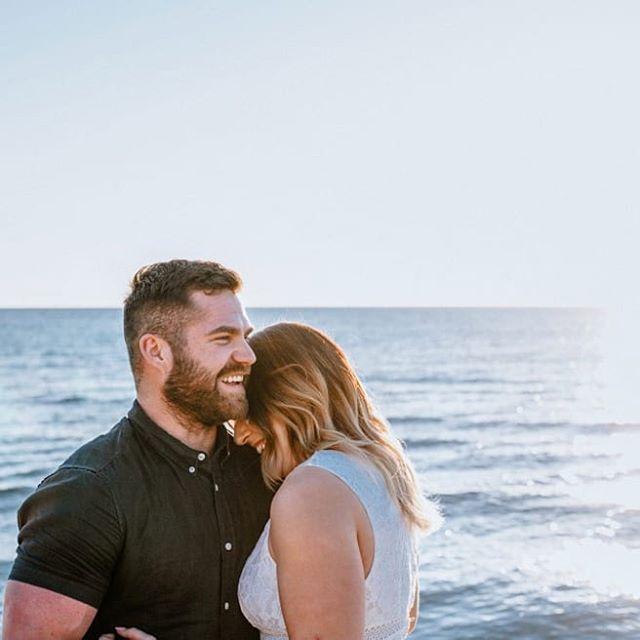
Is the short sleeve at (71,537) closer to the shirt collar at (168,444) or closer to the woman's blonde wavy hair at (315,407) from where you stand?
the shirt collar at (168,444)

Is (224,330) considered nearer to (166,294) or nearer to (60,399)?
(166,294)

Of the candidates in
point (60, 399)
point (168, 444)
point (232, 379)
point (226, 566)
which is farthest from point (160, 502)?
point (60, 399)

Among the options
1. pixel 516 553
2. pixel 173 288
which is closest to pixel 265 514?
pixel 173 288

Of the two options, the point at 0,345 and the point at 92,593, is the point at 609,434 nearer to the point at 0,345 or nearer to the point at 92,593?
the point at 92,593

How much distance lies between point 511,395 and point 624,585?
28.2 meters

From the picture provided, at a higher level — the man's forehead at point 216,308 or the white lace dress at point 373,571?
the man's forehead at point 216,308

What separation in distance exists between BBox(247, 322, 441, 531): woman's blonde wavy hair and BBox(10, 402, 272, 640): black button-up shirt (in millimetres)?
233

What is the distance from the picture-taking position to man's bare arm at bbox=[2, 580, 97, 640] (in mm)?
3311

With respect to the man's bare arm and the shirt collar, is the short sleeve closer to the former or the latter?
the man's bare arm

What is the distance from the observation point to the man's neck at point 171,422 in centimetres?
372

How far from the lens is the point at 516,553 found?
13.4 meters

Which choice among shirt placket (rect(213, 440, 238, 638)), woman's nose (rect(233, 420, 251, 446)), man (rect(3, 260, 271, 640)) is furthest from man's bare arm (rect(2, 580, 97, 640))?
woman's nose (rect(233, 420, 251, 446))

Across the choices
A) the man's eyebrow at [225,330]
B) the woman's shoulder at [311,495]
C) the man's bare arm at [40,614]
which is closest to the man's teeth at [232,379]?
the man's eyebrow at [225,330]

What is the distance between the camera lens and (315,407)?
3.65 metres
